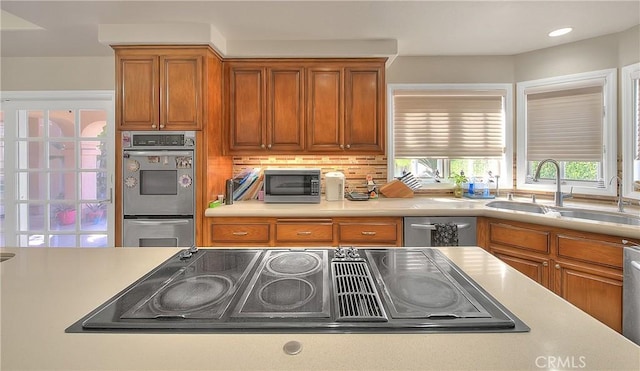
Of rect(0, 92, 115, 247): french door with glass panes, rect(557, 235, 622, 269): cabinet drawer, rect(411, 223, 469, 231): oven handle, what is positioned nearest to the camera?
rect(557, 235, 622, 269): cabinet drawer

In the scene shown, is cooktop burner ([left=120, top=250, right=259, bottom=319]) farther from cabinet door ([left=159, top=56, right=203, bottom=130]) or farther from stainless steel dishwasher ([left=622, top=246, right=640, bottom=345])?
stainless steel dishwasher ([left=622, top=246, right=640, bottom=345])

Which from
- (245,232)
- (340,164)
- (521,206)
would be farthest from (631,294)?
(245,232)

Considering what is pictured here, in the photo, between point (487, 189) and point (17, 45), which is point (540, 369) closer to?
point (487, 189)

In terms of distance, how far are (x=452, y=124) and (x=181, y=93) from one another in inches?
104

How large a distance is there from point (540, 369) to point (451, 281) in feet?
1.37

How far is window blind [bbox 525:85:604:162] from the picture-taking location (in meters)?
2.93

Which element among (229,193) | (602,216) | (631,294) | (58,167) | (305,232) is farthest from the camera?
(58,167)

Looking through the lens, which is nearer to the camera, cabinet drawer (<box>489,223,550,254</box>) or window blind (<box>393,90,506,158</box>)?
cabinet drawer (<box>489,223,550,254</box>)

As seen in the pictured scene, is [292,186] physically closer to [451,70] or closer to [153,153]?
[153,153]

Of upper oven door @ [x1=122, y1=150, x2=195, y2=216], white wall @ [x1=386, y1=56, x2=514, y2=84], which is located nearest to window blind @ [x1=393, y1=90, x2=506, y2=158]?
white wall @ [x1=386, y1=56, x2=514, y2=84]

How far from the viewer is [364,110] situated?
312 centimetres

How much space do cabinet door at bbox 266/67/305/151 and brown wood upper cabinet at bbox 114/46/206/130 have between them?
63cm

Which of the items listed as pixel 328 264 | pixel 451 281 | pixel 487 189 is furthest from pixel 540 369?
pixel 487 189

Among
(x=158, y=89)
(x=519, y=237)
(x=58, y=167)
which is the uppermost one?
(x=158, y=89)
